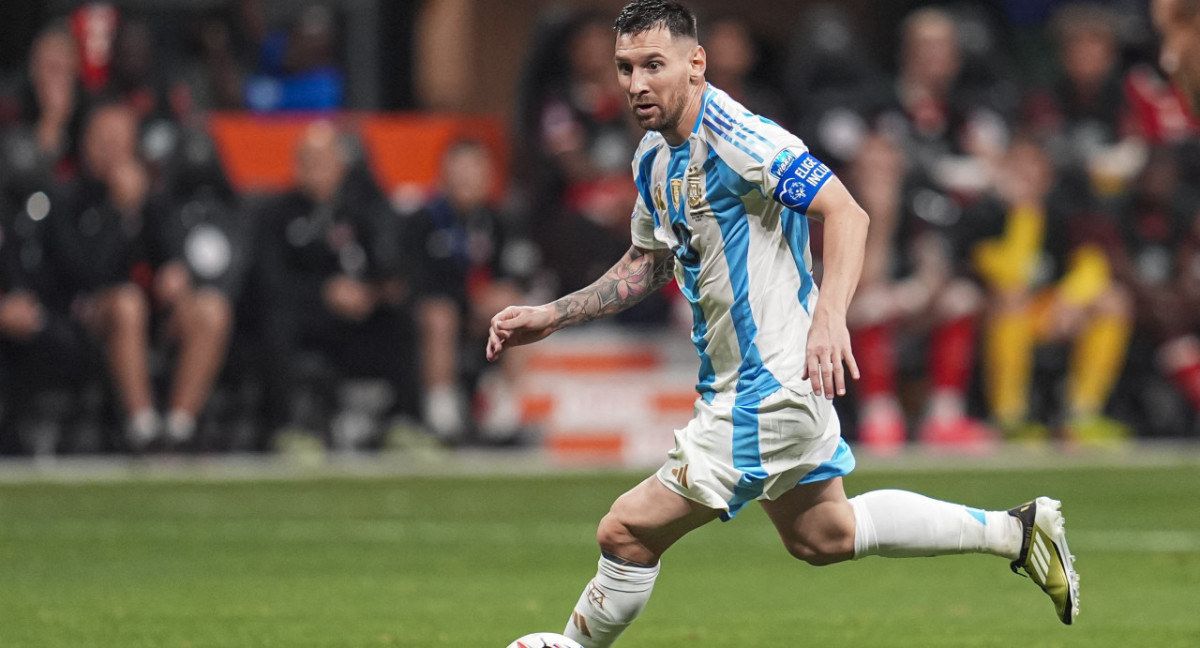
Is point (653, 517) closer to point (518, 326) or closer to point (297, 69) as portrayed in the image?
point (518, 326)

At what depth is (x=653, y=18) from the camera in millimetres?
5199

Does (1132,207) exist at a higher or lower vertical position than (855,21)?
lower

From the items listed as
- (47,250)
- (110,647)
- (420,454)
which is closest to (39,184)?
(47,250)

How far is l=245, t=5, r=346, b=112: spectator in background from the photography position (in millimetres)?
15383

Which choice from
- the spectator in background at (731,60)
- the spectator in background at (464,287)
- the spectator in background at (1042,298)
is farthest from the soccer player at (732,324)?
the spectator in background at (1042,298)

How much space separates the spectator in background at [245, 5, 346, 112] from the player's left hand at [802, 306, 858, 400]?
11081 mm

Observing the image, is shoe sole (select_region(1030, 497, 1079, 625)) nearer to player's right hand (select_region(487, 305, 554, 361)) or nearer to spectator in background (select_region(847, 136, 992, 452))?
player's right hand (select_region(487, 305, 554, 361))

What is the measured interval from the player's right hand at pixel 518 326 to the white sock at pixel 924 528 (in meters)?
1.05

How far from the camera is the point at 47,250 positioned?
13.3 m

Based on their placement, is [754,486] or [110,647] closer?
[754,486]

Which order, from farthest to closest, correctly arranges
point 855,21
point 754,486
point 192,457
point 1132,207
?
point 855,21 < point 1132,207 < point 192,457 < point 754,486

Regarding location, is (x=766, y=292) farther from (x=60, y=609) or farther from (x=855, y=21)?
(x=855, y=21)

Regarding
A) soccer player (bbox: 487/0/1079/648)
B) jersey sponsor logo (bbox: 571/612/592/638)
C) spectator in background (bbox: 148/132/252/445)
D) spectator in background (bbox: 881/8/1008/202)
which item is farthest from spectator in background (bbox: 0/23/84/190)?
jersey sponsor logo (bbox: 571/612/592/638)

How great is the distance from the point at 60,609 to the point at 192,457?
6039 millimetres
